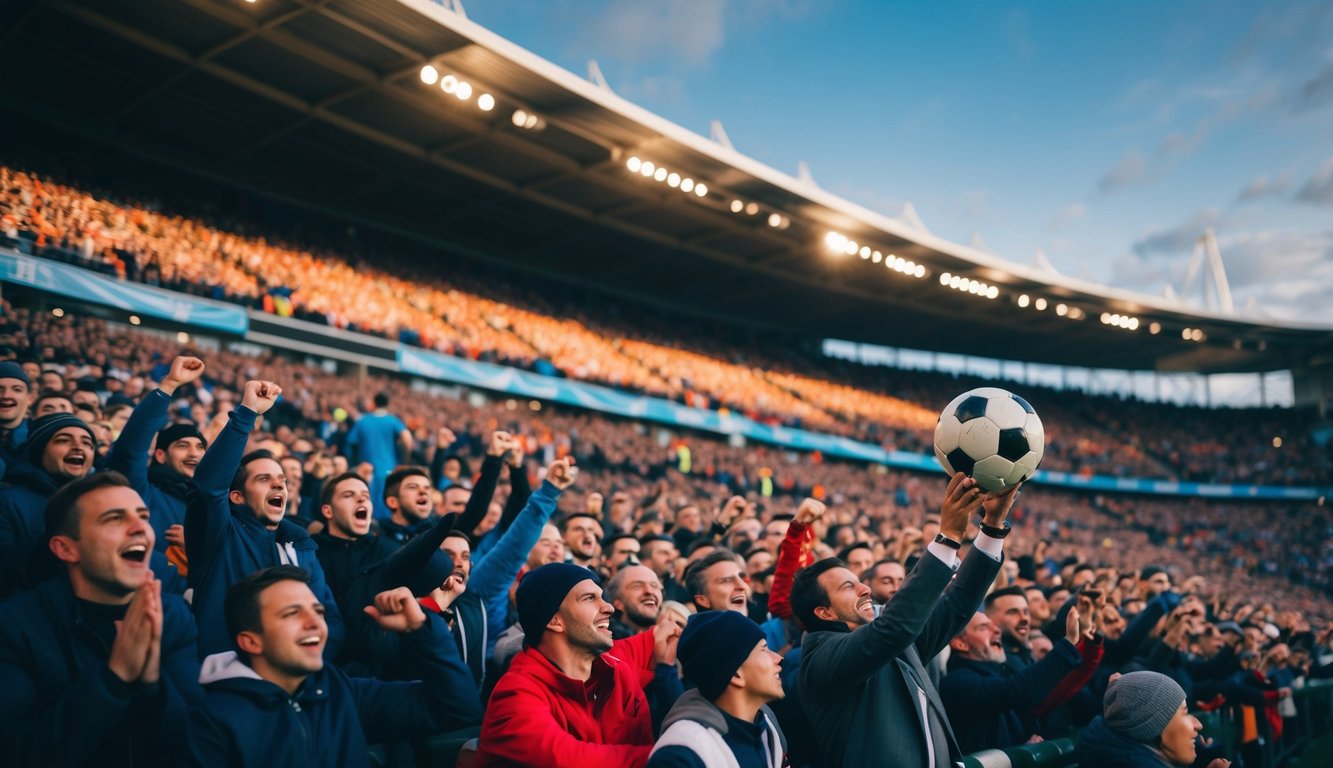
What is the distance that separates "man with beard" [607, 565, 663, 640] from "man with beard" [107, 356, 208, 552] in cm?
202

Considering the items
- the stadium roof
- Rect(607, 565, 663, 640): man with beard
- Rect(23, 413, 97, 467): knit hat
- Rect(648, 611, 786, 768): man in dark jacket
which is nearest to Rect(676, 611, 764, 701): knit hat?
Rect(648, 611, 786, 768): man in dark jacket

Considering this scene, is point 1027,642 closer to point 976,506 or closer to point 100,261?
point 976,506

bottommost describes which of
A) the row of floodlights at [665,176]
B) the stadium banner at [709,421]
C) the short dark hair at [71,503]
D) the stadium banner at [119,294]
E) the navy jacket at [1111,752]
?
the navy jacket at [1111,752]

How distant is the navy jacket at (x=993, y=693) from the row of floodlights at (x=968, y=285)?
22.4 m

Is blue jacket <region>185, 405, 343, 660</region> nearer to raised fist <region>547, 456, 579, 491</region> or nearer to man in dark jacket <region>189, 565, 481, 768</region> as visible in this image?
man in dark jacket <region>189, 565, 481, 768</region>

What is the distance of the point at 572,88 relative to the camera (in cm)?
1595

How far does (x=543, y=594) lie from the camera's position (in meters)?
3.18

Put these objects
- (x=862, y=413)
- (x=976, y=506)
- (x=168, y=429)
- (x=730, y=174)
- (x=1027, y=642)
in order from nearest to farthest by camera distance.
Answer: (x=976, y=506) < (x=168, y=429) < (x=1027, y=642) < (x=730, y=174) < (x=862, y=413)

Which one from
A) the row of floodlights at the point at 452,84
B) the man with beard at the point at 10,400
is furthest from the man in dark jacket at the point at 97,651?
the row of floodlights at the point at 452,84

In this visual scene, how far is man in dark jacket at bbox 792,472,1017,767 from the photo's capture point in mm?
2932

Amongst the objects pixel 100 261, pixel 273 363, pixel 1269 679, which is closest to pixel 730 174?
pixel 273 363

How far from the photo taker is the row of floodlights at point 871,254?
22.6 meters

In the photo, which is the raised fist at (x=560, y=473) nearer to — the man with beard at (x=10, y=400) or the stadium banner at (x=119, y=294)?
the man with beard at (x=10, y=400)

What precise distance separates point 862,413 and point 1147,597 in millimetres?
21664
